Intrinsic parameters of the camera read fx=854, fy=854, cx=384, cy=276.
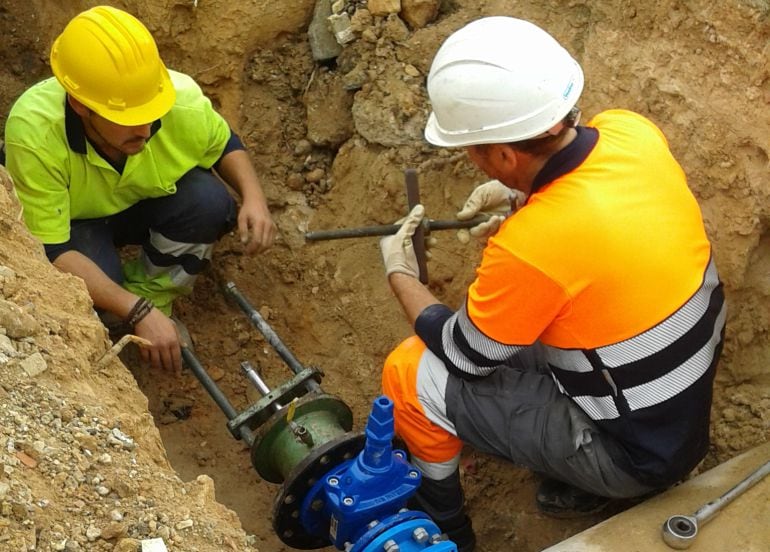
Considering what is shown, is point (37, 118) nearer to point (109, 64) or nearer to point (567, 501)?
point (109, 64)

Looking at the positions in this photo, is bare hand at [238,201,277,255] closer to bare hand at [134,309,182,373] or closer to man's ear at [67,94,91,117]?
bare hand at [134,309,182,373]

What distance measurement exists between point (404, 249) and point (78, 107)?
51.0 inches

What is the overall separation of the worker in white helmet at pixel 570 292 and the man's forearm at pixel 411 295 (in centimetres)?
2

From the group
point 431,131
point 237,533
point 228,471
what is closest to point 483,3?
point 431,131

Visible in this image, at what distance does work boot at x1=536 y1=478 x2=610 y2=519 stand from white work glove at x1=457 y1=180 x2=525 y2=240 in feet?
3.23

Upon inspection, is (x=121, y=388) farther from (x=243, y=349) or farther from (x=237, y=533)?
(x=243, y=349)

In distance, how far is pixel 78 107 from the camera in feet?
10.2

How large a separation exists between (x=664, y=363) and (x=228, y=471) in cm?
198

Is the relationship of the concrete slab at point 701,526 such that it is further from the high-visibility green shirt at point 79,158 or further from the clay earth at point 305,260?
the high-visibility green shirt at point 79,158

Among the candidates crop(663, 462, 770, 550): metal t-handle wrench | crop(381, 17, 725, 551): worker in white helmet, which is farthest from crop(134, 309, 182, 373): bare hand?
crop(663, 462, 770, 550): metal t-handle wrench

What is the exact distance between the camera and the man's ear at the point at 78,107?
122 inches

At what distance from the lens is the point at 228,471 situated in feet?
12.0

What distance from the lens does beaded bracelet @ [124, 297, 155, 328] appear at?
126 inches

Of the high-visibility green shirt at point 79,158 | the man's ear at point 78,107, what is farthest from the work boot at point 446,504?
the man's ear at point 78,107
